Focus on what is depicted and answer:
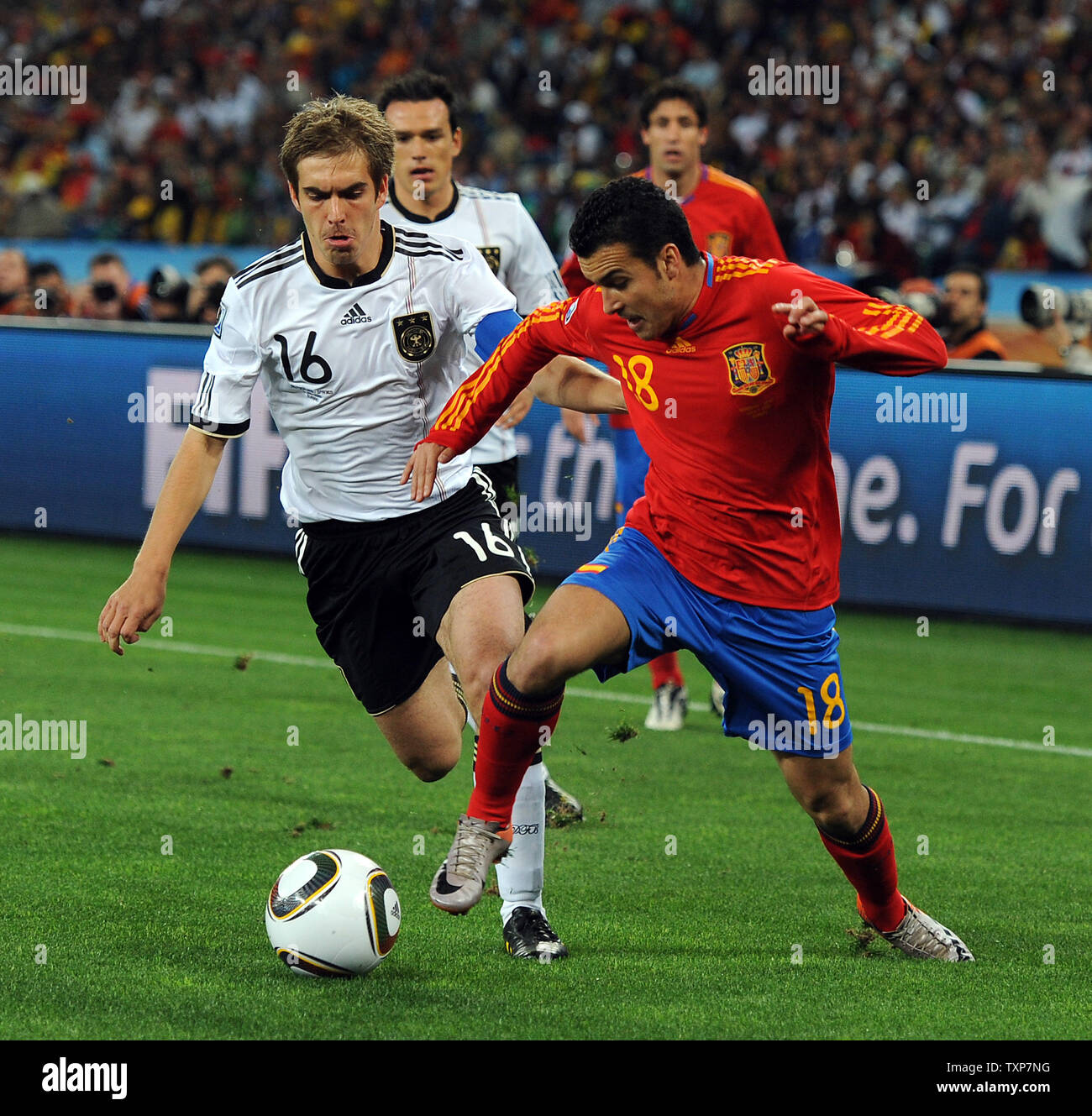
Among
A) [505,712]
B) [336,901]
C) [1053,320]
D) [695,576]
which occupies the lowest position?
[336,901]

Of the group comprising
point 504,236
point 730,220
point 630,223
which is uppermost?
point 730,220

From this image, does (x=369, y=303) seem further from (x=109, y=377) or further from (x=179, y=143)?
(x=179, y=143)

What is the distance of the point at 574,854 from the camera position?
606 cm

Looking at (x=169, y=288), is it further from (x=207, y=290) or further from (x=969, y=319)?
(x=969, y=319)

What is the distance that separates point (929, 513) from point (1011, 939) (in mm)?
5671

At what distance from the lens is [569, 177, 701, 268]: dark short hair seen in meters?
4.26

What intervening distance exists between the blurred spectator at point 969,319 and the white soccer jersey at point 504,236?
452cm

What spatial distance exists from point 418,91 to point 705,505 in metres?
2.96

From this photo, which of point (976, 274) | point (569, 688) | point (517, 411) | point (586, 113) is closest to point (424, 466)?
point (517, 411)

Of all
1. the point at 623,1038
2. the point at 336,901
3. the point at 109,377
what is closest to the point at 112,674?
the point at 109,377

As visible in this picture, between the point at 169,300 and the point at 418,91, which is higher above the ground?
the point at 418,91

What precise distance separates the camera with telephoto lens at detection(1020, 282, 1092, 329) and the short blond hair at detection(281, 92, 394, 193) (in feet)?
22.8

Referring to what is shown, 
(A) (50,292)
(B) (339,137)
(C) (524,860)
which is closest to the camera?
(B) (339,137)

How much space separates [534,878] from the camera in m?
4.90
